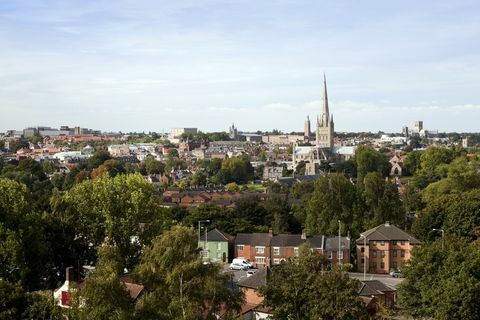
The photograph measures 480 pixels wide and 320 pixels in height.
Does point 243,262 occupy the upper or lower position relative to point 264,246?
lower

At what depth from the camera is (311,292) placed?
2894 cm

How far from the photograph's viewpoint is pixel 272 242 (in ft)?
189

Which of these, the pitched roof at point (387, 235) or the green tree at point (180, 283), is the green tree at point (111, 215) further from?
the pitched roof at point (387, 235)

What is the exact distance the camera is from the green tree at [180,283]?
24672 mm

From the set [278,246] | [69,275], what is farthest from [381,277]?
[69,275]

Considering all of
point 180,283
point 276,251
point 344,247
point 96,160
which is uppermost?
point 96,160

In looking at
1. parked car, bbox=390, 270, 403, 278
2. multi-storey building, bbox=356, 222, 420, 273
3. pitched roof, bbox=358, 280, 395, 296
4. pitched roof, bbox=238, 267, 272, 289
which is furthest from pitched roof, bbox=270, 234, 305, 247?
pitched roof, bbox=238, 267, 272, 289

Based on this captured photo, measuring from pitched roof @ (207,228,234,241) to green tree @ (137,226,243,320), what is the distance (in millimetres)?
33147

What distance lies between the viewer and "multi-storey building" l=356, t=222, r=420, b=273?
54812 mm

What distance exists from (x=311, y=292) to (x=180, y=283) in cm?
670

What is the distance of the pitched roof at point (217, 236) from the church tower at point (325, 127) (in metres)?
130

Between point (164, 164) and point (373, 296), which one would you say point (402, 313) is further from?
point (164, 164)

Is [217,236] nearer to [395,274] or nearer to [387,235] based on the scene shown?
[387,235]

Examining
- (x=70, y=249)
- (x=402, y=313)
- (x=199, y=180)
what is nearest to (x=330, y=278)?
(x=402, y=313)
